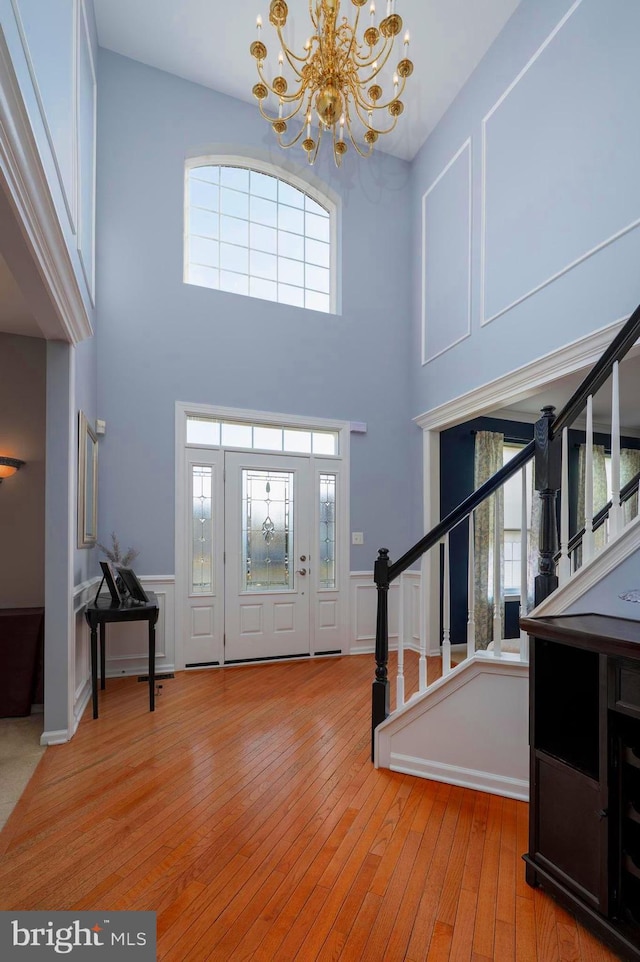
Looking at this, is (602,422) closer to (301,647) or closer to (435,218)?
(435,218)

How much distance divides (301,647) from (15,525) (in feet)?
9.10

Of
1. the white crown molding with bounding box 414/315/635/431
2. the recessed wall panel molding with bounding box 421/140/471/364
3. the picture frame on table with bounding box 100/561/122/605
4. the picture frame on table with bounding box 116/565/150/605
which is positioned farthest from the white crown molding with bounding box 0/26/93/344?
the recessed wall panel molding with bounding box 421/140/471/364

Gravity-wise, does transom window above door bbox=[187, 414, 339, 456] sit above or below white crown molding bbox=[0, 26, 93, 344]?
below

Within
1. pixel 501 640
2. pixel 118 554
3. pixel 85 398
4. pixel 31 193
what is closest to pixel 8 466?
pixel 85 398

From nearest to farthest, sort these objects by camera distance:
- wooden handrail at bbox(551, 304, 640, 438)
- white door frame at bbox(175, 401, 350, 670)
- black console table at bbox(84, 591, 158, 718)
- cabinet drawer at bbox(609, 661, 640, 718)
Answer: cabinet drawer at bbox(609, 661, 640, 718), wooden handrail at bbox(551, 304, 640, 438), black console table at bbox(84, 591, 158, 718), white door frame at bbox(175, 401, 350, 670)

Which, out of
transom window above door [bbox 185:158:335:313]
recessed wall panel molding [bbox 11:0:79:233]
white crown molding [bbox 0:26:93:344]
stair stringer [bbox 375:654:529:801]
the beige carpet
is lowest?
the beige carpet

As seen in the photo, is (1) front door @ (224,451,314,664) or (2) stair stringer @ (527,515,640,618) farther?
(1) front door @ (224,451,314,664)

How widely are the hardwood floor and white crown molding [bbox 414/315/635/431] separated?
2.77m

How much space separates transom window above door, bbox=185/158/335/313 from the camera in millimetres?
5117

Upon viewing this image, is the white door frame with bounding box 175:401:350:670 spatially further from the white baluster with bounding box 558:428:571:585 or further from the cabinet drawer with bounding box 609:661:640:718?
the cabinet drawer with bounding box 609:661:640:718

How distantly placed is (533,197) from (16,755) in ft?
17.1

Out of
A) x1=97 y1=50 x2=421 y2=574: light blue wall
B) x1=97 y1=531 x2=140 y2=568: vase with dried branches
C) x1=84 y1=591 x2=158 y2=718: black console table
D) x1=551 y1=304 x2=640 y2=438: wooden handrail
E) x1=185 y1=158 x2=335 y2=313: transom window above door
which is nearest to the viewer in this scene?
x1=551 y1=304 x2=640 y2=438: wooden handrail

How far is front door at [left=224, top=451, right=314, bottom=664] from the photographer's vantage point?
191 inches

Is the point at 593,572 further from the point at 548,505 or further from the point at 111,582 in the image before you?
the point at 111,582
